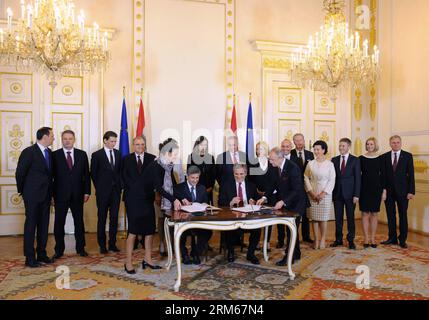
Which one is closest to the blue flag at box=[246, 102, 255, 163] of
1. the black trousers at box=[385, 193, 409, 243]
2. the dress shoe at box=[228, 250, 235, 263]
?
the black trousers at box=[385, 193, 409, 243]

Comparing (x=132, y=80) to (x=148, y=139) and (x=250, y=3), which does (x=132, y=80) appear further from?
(x=250, y=3)

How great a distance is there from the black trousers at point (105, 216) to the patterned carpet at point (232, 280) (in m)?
0.29

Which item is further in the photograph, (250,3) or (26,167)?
(250,3)

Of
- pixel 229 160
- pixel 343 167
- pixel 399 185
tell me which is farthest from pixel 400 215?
pixel 229 160

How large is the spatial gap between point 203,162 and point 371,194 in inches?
94.6

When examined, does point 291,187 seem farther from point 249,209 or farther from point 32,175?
point 32,175

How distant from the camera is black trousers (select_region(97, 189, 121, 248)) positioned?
202 inches

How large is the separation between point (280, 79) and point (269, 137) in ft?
3.75

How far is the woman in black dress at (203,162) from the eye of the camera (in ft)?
16.9

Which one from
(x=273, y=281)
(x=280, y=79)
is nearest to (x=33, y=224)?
(x=273, y=281)

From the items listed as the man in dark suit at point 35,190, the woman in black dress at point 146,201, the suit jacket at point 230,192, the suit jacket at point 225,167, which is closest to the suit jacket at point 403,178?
the suit jacket at point 225,167

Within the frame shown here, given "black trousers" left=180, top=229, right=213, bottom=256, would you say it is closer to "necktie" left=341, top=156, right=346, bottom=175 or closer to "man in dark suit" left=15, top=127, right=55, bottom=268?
"man in dark suit" left=15, top=127, right=55, bottom=268

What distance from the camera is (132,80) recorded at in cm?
685

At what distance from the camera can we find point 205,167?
538 cm
